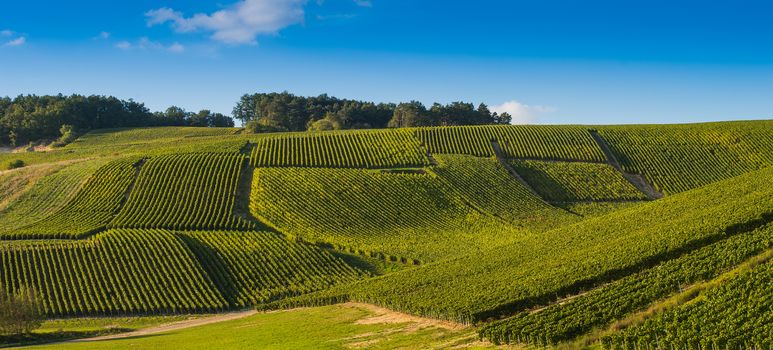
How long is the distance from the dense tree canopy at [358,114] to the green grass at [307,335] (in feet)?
397

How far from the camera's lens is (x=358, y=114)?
7190 inches

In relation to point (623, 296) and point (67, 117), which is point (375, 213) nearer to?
point (623, 296)

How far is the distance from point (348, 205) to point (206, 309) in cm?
3164

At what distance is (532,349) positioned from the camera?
3128 centimetres

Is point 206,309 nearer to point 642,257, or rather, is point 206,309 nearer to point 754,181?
point 642,257

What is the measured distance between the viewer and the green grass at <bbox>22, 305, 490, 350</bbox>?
37375 millimetres

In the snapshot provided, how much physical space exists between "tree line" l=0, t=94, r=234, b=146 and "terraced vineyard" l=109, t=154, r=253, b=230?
66.8m

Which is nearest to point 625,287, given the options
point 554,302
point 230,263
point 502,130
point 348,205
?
point 554,302

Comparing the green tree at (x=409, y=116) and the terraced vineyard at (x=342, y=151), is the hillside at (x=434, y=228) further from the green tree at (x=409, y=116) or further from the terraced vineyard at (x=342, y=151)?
the green tree at (x=409, y=116)

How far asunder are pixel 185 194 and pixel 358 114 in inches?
3816

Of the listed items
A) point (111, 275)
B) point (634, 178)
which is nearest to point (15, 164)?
point (111, 275)

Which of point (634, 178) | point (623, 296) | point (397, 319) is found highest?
point (634, 178)

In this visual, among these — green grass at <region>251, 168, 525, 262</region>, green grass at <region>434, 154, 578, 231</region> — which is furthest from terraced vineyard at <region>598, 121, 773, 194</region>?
green grass at <region>251, 168, 525, 262</region>

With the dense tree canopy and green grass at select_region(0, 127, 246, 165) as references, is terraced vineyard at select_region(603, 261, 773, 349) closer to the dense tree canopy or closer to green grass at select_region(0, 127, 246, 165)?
green grass at select_region(0, 127, 246, 165)
